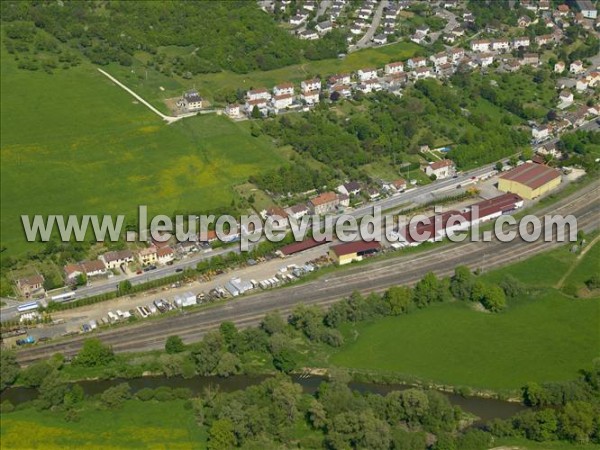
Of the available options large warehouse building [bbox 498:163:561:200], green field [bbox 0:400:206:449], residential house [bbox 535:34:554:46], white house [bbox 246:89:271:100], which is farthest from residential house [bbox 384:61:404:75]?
green field [bbox 0:400:206:449]

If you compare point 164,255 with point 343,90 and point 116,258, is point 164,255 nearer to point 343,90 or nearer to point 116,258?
point 116,258

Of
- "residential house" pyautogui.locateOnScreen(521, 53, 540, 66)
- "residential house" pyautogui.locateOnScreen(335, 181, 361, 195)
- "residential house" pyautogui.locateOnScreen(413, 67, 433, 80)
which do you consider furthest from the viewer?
"residential house" pyautogui.locateOnScreen(521, 53, 540, 66)

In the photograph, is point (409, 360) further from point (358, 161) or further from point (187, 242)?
point (358, 161)

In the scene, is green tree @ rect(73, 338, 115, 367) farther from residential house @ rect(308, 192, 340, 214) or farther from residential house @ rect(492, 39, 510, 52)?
residential house @ rect(492, 39, 510, 52)

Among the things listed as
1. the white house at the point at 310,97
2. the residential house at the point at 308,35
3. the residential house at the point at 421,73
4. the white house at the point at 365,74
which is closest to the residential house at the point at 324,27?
the residential house at the point at 308,35

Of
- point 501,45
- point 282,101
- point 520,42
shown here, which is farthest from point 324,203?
point 520,42

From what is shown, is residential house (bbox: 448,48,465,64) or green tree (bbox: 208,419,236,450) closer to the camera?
green tree (bbox: 208,419,236,450)
